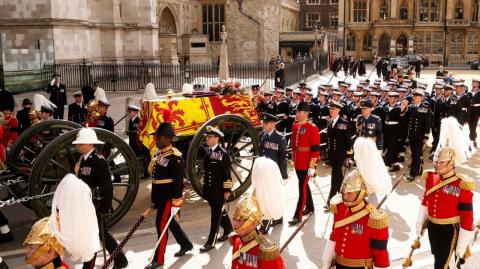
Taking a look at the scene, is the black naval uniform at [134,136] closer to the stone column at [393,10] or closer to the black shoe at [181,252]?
the black shoe at [181,252]

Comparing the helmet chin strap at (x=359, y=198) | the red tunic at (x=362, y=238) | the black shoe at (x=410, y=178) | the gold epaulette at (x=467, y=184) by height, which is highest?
the helmet chin strap at (x=359, y=198)

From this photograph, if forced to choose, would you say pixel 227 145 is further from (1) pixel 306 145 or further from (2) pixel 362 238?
(2) pixel 362 238

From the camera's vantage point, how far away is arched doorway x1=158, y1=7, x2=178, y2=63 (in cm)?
3311

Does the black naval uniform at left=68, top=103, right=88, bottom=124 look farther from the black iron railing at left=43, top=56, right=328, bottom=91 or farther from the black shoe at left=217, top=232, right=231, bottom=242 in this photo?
the black iron railing at left=43, top=56, right=328, bottom=91

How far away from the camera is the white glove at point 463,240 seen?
17.1 feet

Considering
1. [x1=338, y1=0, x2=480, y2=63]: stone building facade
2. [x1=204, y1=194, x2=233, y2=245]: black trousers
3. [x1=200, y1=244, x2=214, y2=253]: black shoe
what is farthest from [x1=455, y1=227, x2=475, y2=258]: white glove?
[x1=338, y1=0, x2=480, y2=63]: stone building facade

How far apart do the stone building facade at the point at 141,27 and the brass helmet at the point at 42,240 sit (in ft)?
61.8

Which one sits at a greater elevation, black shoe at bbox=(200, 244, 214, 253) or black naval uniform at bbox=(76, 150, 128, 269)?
black naval uniform at bbox=(76, 150, 128, 269)

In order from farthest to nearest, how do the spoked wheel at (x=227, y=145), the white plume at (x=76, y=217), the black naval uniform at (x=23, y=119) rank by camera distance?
the black naval uniform at (x=23, y=119) < the spoked wheel at (x=227, y=145) < the white plume at (x=76, y=217)

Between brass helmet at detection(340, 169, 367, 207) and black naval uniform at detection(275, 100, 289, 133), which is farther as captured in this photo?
black naval uniform at detection(275, 100, 289, 133)

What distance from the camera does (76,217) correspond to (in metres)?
4.25

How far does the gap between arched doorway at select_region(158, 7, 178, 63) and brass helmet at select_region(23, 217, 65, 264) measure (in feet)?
94.0

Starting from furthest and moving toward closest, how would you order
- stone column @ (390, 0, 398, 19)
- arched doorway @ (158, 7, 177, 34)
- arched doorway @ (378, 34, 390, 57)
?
arched doorway @ (378, 34, 390, 57) → stone column @ (390, 0, 398, 19) → arched doorway @ (158, 7, 177, 34)

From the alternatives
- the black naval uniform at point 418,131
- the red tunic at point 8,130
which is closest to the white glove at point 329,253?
the black naval uniform at point 418,131
